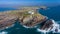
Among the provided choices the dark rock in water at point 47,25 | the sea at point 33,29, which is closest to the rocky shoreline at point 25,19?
the dark rock in water at point 47,25

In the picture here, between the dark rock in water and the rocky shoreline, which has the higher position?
the rocky shoreline

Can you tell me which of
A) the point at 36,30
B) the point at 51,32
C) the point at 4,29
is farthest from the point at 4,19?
the point at 51,32

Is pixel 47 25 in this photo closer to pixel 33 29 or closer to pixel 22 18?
pixel 33 29

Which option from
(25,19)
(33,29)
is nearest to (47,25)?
(33,29)

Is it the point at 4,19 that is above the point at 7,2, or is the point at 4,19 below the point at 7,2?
below

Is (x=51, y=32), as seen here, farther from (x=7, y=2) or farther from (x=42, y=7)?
(x=7, y=2)

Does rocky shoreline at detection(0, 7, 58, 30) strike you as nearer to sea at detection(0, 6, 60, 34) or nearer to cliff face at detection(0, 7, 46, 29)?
cliff face at detection(0, 7, 46, 29)

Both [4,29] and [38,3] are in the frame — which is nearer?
[4,29]

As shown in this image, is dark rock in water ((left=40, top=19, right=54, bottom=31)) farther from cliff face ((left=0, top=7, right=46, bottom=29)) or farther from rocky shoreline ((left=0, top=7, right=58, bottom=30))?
cliff face ((left=0, top=7, right=46, bottom=29))

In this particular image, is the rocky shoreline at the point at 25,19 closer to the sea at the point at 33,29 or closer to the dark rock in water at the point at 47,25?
the dark rock in water at the point at 47,25

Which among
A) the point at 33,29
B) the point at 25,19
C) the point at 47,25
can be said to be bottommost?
the point at 33,29

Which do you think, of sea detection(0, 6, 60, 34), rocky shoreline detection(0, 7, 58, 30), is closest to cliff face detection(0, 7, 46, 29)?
rocky shoreline detection(0, 7, 58, 30)
